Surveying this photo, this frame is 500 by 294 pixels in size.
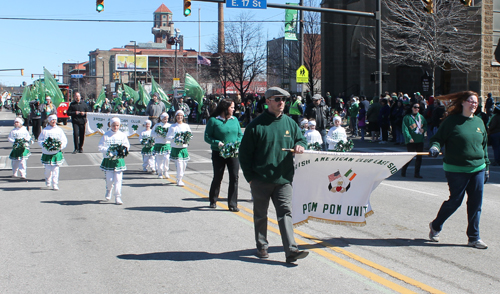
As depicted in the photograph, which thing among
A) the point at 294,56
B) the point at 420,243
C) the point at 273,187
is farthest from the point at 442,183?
the point at 294,56

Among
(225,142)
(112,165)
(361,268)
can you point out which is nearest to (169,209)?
(112,165)

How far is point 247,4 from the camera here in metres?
18.2

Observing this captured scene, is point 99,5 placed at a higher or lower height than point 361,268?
higher

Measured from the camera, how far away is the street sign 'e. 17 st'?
1800cm

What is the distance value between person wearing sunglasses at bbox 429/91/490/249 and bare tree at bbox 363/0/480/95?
70.9 feet

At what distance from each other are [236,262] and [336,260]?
1105 millimetres

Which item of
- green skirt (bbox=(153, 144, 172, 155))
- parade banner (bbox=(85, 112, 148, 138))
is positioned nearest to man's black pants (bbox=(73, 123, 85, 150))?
parade banner (bbox=(85, 112, 148, 138))

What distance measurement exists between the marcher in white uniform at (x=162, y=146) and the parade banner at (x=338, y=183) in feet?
21.6

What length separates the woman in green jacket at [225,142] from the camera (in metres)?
8.75

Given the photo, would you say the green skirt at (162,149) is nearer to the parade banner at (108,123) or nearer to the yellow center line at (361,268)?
the parade banner at (108,123)

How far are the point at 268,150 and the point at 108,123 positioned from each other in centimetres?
1159

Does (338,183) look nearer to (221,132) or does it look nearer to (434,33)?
(221,132)

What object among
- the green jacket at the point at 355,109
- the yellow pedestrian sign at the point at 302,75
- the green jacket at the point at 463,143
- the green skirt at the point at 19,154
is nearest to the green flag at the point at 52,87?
the green skirt at the point at 19,154

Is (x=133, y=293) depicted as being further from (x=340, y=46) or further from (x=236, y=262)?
(x=340, y=46)
